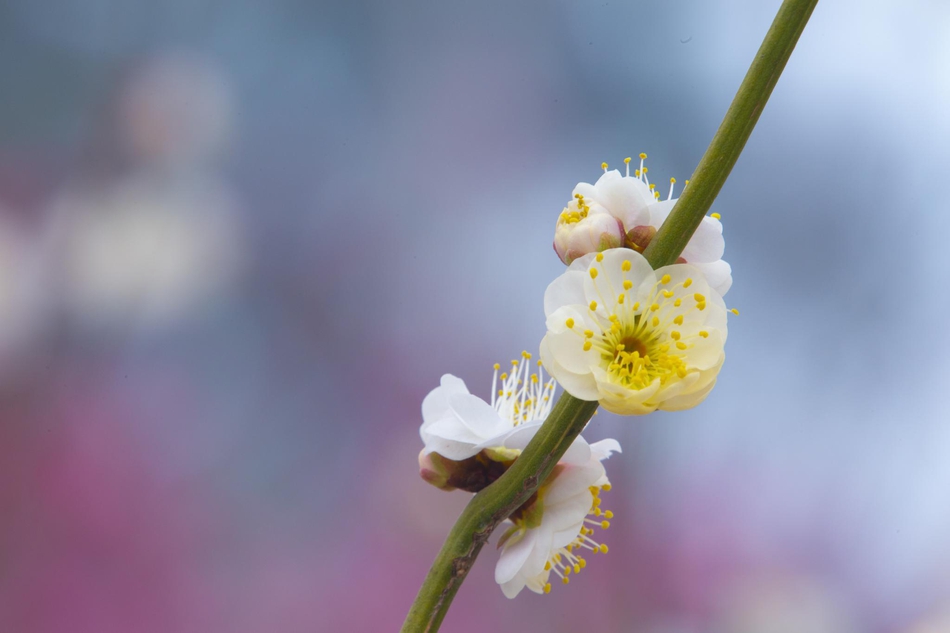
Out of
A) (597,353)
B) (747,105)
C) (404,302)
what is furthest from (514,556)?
(404,302)

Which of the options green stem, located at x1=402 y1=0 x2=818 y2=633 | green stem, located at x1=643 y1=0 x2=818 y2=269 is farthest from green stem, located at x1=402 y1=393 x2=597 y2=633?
green stem, located at x1=643 y1=0 x2=818 y2=269

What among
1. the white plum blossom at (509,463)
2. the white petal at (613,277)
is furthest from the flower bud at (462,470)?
the white petal at (613,277)

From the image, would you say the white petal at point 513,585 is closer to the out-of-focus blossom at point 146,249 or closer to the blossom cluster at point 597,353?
the blossom cluster at point 597,353

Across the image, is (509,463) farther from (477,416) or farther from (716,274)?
(716,274)

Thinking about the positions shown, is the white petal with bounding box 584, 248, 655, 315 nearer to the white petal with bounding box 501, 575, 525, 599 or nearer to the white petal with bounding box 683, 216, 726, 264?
the white petal with bounding box 683, 216, 726, 264

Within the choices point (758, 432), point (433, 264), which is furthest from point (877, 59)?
point (433, 264)

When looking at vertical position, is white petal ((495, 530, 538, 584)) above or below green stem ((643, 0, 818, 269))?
below

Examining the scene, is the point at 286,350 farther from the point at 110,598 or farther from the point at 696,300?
the point at 696,300

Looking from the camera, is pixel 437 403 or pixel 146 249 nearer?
pixel 437 403
